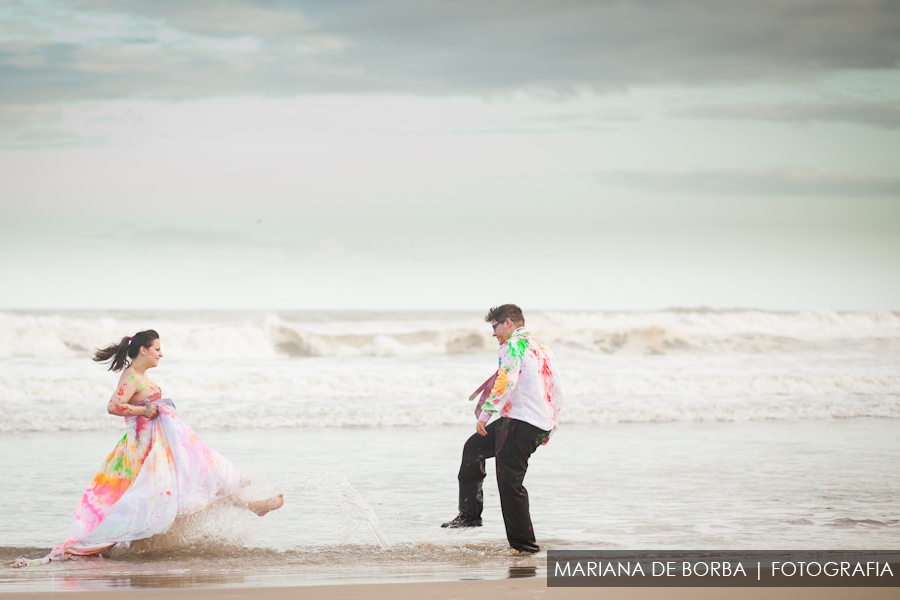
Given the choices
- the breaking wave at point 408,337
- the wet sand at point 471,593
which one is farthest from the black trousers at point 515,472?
the breaking wave at point 408,337

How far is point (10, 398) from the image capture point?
51.4 ft

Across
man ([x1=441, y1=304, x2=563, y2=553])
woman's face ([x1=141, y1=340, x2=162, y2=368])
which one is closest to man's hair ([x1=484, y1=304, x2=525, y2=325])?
man ([x1=441, y1=304, x2=563, y2=553])

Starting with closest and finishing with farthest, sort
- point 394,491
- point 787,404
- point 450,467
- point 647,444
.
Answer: point 394,491 < point 450,467 < point 647,444 < point 787,404

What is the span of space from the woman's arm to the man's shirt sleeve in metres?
2.46

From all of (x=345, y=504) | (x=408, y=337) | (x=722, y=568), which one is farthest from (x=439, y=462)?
(x=408, y=337)

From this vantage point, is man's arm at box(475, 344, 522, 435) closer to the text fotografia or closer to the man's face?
the man's face

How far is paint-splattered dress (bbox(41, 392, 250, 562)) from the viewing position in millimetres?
5906

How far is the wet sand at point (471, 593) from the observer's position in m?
4.70

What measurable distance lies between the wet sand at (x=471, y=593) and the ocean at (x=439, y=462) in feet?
0.99

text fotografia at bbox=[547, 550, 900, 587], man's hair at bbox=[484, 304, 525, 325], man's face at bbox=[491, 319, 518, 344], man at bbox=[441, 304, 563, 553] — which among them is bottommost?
text fotografia at bbox=[547, 550, 900, 587]

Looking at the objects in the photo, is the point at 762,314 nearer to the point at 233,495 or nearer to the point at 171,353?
the point at 171,353

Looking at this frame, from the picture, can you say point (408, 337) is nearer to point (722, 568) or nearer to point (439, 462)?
point (439, 462)

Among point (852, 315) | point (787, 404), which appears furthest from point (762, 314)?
point (787, 404)

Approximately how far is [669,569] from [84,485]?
6262 millimetres
